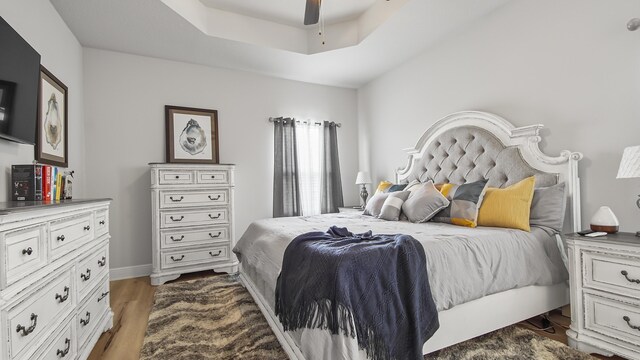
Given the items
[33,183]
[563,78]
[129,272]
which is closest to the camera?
[33,183]

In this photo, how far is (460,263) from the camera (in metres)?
1.67

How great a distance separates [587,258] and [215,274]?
11.1ft

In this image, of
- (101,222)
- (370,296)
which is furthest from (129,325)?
(370,296)

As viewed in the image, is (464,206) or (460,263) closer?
(460,263)

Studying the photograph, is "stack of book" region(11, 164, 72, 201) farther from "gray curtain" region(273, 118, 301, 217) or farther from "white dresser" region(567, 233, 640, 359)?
"white dresser" region(567, 233, 640, 359)

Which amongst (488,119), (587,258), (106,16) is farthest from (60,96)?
(587,258)

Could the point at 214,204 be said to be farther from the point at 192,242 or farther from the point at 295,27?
the point at 295,27

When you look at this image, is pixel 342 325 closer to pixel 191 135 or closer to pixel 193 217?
pixel 193 217

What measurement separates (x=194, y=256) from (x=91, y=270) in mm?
1568

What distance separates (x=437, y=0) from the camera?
2.63 metres


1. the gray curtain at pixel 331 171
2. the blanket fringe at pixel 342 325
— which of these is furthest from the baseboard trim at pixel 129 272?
the blanket fringe at pixel 342 325

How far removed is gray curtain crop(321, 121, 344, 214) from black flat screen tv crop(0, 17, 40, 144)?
3297mm

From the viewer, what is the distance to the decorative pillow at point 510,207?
2145 mm

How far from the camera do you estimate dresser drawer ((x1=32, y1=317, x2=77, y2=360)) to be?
128 cm
